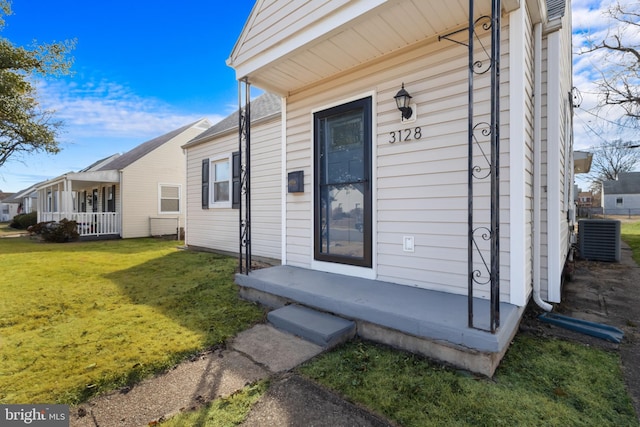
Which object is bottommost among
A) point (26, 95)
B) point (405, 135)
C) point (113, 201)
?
point (113, 201)

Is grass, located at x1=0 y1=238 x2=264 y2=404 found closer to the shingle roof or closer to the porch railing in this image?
A: the shingle roof

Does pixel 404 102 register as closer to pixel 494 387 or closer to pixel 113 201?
pixel 494 387

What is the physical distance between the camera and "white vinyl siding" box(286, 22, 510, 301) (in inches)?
111

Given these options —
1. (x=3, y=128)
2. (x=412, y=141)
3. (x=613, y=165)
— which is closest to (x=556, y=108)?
(x=412, y=141)

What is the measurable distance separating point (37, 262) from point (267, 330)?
21.2 ft

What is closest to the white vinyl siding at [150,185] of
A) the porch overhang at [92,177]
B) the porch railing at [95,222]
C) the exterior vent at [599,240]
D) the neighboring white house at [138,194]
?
the neighboring white house at [138,194]

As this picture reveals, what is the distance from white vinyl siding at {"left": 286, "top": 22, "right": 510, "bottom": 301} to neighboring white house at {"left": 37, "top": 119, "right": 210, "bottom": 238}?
408 inches

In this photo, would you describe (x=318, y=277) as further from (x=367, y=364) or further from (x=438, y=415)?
(x=438, y=415)

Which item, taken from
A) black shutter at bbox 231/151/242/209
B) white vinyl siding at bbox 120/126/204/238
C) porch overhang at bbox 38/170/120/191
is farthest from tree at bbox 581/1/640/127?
porch overhang at bbox 38/170/120/191

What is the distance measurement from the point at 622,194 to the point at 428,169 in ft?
145

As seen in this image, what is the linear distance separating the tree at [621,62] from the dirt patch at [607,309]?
428 inches

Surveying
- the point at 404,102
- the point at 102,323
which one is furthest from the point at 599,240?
the point at 102,323

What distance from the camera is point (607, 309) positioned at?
10.5 feet

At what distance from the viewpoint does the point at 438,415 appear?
1596 mm
